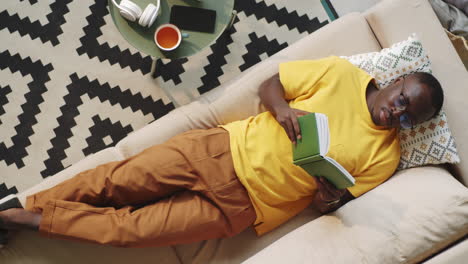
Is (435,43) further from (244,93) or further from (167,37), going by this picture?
(167,37)

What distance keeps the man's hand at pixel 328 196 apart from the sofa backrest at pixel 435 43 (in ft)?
1.58

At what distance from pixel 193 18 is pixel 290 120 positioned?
652 mm

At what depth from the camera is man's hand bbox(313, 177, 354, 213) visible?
1419 millimetres

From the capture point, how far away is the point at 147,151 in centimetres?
161

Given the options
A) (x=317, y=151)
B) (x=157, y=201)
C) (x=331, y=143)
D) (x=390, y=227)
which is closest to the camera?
(x=317, y=151)

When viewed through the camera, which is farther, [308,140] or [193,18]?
[193,18]

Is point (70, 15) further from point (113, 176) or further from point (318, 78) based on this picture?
point (318, 78)

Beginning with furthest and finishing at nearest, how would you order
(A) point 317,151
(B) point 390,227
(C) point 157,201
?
(C) point 157,201 → (B) point 390,227 → (A) point 317,151

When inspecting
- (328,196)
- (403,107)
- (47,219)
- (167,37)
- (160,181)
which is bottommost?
(328,196)

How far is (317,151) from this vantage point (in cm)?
121

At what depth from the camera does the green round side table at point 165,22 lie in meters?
1.68

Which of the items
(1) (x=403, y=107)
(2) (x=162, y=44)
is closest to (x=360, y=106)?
(1) (x=403, y=107)

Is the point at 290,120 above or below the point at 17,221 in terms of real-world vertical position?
below

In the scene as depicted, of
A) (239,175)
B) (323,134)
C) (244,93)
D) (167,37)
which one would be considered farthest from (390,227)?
(167,37)
